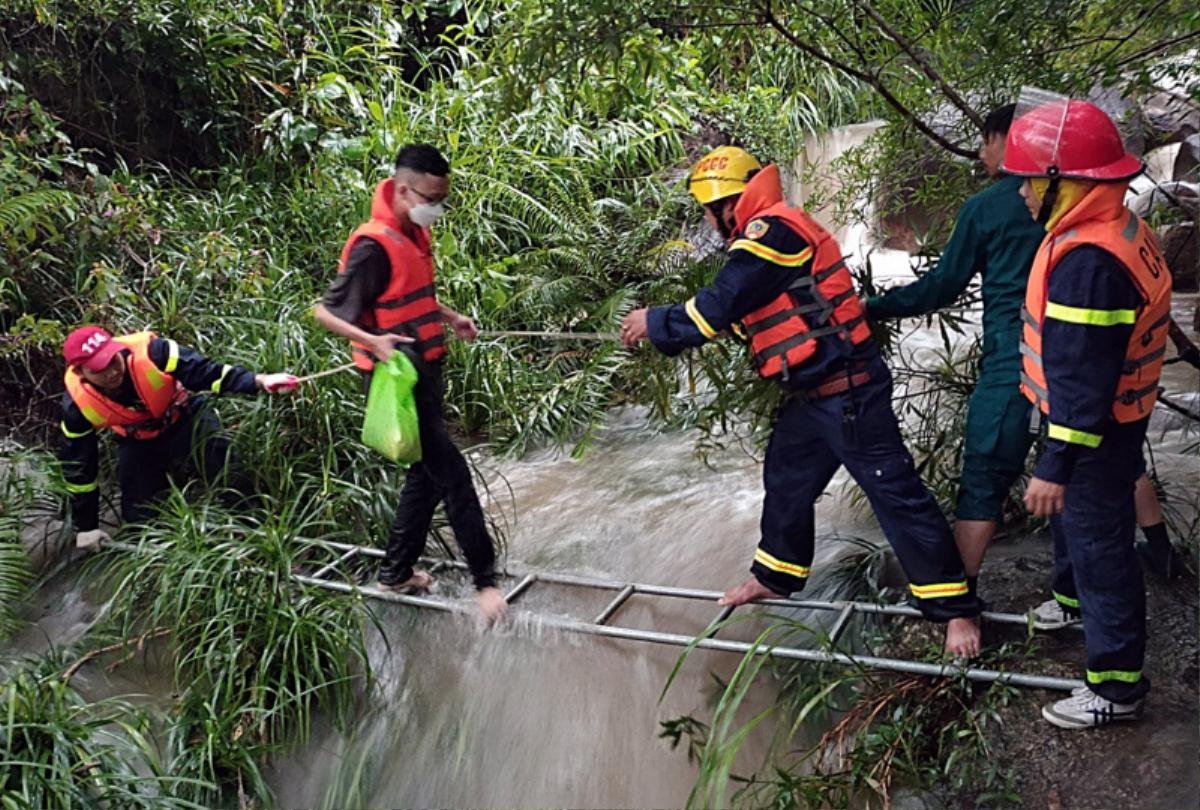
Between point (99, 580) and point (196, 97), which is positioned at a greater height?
point (196, 97)

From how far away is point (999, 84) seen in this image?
414cm

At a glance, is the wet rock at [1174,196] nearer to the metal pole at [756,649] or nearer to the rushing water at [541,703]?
the rushing water at [541,703]

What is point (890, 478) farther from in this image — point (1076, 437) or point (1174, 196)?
point (1174, 196)

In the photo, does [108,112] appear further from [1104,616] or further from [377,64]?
[1104,616]

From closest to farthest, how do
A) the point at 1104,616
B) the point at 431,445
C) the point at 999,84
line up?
the point at 1104,616
the point at 431,445
the point at 999,84

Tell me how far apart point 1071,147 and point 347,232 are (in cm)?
534

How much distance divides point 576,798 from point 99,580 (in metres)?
2.54

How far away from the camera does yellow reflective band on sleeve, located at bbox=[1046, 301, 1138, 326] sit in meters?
2.46

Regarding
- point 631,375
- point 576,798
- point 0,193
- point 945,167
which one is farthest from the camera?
point 631,375

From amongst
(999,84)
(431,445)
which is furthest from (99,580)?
(999,84)

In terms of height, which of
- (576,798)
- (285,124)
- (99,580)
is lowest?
(576,798)

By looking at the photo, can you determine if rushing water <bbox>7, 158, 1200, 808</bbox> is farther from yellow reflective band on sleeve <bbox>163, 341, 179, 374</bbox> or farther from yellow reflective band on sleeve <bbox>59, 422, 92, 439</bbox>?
yellow reflective band on sleeve <bbox>163, 341, 179, 374</bbox>

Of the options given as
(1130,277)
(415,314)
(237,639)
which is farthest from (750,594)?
(237,639)

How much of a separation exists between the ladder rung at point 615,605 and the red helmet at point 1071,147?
209cm
